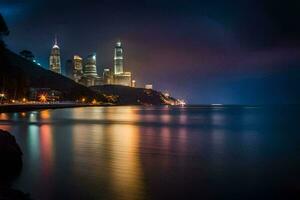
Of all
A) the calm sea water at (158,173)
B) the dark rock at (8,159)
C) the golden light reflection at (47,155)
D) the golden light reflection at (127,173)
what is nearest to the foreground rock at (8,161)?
the dark rock at (8,159)

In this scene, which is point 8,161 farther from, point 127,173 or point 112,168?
point 127,173

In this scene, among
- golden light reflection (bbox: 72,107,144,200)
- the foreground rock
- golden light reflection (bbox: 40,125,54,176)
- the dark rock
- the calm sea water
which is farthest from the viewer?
golden light reflection (bbox: 40,125,54,176)

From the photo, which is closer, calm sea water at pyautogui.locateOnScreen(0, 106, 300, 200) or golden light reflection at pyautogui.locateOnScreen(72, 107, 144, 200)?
calm sea water at pyautogui.locateOnScreen(0, 106, 300, 200)

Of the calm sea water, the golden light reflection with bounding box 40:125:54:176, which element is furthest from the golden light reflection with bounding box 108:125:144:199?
the golden light reflection with bounding box 40:125:54:176

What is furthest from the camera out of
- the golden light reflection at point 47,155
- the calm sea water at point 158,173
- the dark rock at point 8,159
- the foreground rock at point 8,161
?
the golden light reflection at point 47,155

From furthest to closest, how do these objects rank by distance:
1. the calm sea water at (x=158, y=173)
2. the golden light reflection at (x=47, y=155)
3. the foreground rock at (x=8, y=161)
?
the golden light reflection at (x=47, y=155) < the foreground rock at (x=8, y=161) < the calm sea water at (x=158, y=173)

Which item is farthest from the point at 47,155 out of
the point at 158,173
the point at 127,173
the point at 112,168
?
the point at 158,173

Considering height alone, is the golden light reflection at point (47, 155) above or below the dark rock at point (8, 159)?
below

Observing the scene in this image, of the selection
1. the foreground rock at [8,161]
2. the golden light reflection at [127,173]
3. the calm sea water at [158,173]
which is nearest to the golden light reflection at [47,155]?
the calm sea water at [158,173]

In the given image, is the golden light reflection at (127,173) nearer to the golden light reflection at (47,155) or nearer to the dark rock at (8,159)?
the golden light reflection at (47,155)

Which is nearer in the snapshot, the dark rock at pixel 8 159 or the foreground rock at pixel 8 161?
the foreground rock at pixel 8 161

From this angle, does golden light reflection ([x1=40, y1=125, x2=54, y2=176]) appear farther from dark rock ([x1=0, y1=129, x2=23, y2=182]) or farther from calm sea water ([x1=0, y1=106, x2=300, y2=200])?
dark rock ([x1=0, y1=129, x2=23, y2=182])

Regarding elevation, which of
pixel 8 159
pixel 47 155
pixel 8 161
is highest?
pixel 8 159

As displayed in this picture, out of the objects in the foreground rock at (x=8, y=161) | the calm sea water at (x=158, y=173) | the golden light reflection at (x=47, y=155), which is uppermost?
the foreground rock at (x=8, y=161)
